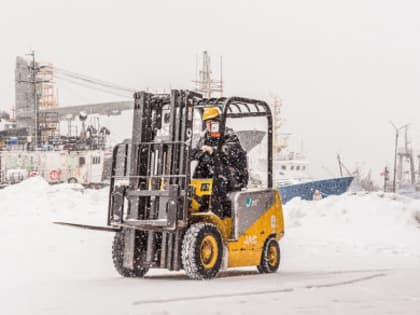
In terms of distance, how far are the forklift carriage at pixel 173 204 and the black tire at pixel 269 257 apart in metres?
0.30

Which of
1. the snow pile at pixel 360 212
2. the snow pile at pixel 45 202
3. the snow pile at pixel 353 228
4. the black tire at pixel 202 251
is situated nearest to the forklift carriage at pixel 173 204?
the black tire at pixel 202 251

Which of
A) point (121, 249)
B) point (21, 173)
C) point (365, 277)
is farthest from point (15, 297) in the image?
point (21, 173)

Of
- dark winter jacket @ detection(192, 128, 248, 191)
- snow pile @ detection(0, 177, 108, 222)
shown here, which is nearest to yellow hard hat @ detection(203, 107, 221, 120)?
dark winter jacket @ detection(192, 128, 248, 191)

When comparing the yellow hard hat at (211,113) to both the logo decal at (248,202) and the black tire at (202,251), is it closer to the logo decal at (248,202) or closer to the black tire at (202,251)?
the logo decal at (248,202)

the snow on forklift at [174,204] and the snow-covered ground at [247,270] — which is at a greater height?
the snow on forklift at [174,204]

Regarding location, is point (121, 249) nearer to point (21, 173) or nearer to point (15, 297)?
point (15, 297)

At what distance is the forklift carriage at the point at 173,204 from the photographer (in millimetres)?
8750

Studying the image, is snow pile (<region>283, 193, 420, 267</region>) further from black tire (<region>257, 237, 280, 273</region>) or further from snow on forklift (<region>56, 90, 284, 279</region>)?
snow on forklift (<region>56, 90, 284, 279</region>)

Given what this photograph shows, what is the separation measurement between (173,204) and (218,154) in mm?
935

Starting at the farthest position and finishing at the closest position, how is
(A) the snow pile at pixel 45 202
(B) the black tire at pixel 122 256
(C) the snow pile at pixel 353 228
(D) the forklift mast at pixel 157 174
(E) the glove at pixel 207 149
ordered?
(A) the snow pile at pixel 45 202
(C) the snow pile at pixel 353 228
(B) the black tire at pixel 122 256
(E) the glove at pixel 207 149
(D) the forklift mast at pixel 157 174

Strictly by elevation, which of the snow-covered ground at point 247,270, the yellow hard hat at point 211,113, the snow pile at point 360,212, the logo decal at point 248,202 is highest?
the yellow hard hat at point 211,113

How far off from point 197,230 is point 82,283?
145 cm

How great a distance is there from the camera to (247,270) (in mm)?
11039

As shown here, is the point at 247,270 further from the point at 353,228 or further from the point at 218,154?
the point at 353,228
